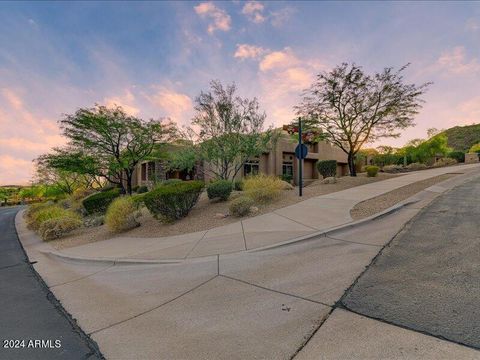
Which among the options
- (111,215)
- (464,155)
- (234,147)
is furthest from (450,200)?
(464,155)

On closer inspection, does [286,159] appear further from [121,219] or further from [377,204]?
[121,219]

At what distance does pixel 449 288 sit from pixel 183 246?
191 inches

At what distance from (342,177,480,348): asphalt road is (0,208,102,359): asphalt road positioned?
310 centimetres

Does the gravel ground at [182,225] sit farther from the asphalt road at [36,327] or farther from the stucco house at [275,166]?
the stucco house at [275,166]

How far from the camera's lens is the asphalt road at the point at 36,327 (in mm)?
2506

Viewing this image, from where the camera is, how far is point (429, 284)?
9.84 feet

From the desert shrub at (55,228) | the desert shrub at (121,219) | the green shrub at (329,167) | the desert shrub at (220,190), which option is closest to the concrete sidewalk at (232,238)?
the desert shrub at (121,219)

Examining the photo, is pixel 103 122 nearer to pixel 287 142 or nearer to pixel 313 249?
pixel 313 249

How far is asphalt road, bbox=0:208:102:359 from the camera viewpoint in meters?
2.51

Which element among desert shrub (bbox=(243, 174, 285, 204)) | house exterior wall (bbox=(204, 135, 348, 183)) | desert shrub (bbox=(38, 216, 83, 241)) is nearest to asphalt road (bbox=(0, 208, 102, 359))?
desert shrub (bbox=(38, 216, 83, 241))

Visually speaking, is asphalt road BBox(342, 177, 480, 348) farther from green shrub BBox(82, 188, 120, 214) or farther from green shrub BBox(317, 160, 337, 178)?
Result: green shrub BBox(317, 160, 337, 178)

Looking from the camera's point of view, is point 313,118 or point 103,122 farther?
point 313,118

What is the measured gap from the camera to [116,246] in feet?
21.6

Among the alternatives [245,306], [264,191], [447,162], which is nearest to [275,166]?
[264,191]
